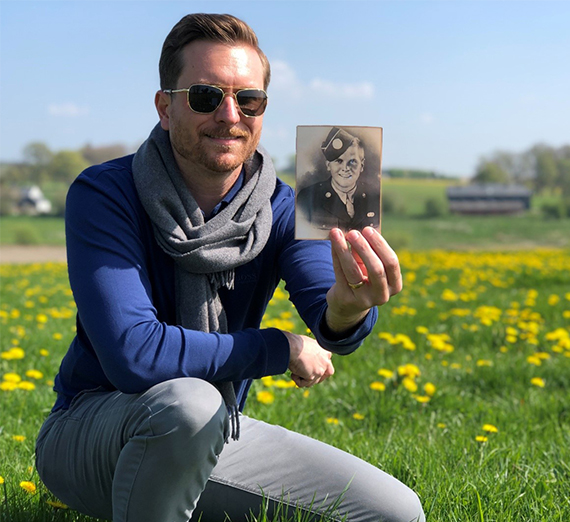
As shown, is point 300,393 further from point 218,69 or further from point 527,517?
point 218,69

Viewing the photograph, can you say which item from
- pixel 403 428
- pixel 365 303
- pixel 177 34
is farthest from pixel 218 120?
pixel 403 428

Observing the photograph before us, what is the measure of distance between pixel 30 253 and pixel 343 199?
89.7ft

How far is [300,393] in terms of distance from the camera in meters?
3.71

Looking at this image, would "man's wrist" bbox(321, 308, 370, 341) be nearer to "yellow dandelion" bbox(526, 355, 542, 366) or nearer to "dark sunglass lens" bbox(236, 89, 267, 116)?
"dark sunglass lens" bbox(236, 89, 267, 116)

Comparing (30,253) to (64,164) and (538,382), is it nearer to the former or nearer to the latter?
(64,164)

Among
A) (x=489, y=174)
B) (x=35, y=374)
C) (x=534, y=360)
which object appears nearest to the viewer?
(x=35, y=374)

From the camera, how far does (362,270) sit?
1919 millimetres

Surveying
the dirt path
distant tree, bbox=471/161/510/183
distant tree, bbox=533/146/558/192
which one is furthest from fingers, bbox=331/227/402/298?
distant tree, bbox=471/161/510/183

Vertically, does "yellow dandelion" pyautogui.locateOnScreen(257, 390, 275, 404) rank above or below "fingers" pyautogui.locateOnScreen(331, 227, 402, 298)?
below

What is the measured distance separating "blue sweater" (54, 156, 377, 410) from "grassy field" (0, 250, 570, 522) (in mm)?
643

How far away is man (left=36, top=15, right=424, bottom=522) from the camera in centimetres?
188

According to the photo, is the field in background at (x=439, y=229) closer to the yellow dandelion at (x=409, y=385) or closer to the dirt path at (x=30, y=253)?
the dirt path at (x=30, y=253)

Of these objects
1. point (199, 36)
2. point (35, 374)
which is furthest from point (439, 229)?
point (199, 36)

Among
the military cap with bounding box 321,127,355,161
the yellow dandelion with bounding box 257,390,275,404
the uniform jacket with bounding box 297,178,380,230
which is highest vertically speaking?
the military cap with bounding box 321,127,355,161
